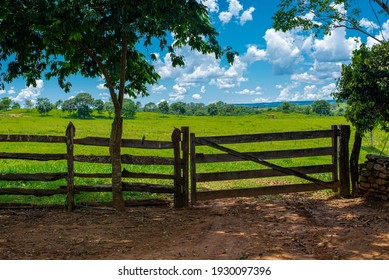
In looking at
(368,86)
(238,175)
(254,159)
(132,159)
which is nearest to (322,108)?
(368,86)

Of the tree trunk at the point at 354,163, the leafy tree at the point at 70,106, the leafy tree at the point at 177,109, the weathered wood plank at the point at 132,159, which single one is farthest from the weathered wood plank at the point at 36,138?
the leafy tree at the point at 177,109

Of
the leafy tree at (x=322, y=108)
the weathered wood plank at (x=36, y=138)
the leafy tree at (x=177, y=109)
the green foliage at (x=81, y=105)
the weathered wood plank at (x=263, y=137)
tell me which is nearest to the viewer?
the weathered wood plank at (x=36, y=138)

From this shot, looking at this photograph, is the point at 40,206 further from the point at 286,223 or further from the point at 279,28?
the point at 279,28

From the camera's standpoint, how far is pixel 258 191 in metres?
11.8

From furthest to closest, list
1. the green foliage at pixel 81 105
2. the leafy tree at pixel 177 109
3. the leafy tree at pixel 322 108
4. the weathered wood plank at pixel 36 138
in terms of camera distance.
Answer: the leafy tree at pixel 177 109 < the leafy tree at pixel 322 108 < the green foliage at pixel 81 105 < the weathered wood plank at pixel 36 138

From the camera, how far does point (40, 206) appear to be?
36.1ft

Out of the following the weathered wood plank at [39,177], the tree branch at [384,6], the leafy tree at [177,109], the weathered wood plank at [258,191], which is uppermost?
the leafy tree at [177,109]

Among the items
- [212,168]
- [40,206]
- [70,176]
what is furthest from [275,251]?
[212,168]

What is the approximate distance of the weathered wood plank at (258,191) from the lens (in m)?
11.4

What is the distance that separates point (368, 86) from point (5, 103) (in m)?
152

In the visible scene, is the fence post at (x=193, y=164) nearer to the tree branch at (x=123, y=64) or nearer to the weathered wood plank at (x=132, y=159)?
the weathered wood plank at (x=132, y=159)

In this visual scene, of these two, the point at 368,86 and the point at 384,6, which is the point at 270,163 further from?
the point at 384,6

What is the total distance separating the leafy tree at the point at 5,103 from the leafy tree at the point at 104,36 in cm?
14046

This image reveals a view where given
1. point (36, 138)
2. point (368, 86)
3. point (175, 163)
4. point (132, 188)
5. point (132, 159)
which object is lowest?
point (132, 188)
